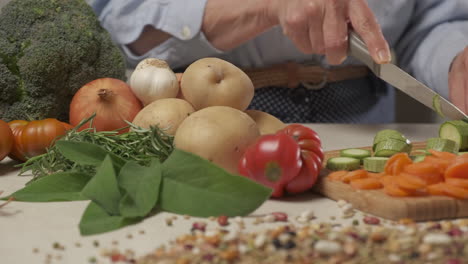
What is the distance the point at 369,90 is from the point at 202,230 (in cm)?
128

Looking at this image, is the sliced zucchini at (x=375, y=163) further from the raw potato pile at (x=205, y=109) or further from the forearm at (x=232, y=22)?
the forearm at (x=232, y=22)

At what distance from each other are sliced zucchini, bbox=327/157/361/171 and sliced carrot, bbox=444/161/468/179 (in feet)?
0.58

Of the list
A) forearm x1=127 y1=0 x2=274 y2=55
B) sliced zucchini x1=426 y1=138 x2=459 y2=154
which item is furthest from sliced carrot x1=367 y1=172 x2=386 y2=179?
forearm x1=127 y1=0 x2=274 y2=55

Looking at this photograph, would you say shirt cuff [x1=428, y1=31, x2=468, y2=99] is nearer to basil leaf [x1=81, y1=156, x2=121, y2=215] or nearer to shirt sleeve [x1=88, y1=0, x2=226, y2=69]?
shirt sleeve [x1=88, y1=0, x2=226, y2=69]

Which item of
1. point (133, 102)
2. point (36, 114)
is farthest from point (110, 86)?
point (36, 114)

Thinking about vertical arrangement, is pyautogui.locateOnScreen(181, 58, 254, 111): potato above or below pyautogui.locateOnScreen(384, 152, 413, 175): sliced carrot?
above

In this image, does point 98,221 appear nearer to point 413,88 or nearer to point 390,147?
point 390,147

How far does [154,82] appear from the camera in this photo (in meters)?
1.24

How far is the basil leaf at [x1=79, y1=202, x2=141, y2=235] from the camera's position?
0.83m

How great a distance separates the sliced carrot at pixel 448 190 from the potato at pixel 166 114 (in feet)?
1.48

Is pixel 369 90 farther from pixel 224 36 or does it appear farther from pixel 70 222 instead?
pixel 70 222

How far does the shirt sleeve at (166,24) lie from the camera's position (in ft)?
5.71

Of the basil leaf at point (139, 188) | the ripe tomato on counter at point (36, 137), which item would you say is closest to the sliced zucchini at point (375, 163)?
the basil leaf at point (139, 188)

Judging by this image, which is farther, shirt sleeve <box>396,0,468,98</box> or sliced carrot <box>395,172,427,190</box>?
shirt sleeve <box>396,0,468,98</box>
